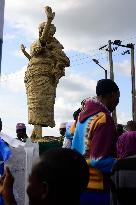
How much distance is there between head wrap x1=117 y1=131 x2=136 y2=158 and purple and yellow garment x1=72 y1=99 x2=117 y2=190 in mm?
405

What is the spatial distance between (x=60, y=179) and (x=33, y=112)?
7.89 meters

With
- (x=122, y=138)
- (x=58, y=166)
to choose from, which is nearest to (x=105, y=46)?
(x=122, y=138)

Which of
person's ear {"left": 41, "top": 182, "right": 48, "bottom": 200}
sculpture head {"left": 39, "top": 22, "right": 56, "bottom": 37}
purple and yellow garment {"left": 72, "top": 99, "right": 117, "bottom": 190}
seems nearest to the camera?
person's ear {"left": 41, "top": 182, "right": 48, "bottom": 200}

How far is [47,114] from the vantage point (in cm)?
972

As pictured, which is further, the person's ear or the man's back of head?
the man's back of head

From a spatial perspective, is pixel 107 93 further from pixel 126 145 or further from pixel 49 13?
pixel 49 13

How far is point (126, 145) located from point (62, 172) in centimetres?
193

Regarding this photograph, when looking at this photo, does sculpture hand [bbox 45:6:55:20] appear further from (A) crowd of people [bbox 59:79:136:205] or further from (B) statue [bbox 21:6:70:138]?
(A) crowd of people [bbox 59:79:136:205]

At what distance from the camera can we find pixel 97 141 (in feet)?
10.5

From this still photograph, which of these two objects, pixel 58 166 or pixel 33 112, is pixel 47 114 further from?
pixel 58 166

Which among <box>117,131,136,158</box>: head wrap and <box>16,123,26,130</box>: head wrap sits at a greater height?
<box>16,123,26,130</box>: head wrap

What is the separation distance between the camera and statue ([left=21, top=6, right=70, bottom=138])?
9.27m

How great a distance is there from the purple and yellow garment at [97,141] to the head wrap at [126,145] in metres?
0.41

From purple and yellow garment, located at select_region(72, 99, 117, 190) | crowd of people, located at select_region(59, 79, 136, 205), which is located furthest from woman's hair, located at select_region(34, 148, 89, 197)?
purple and yellow garment, located at select_region(72, 99, 117, 190)
